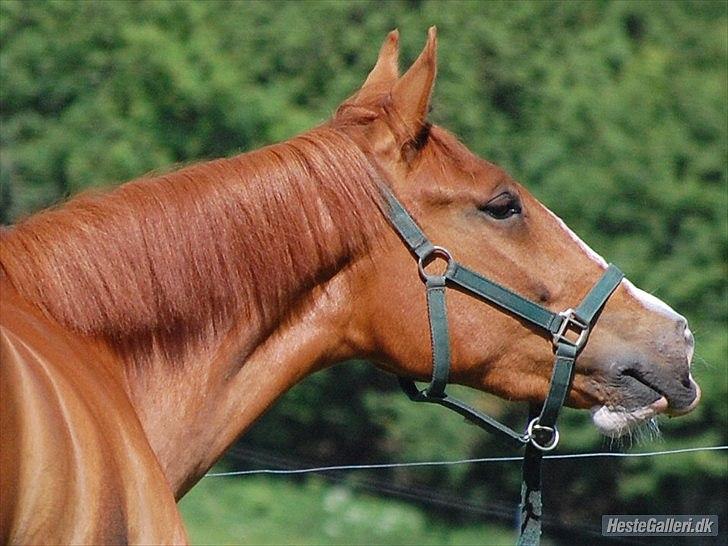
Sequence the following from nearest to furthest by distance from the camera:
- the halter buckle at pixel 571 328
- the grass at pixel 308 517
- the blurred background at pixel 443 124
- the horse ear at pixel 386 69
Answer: the halter buckle at pixel 571 328, the horse ear at pixel 386 69, the grass at pixel 308 517, the blurred background at pixel 443 124

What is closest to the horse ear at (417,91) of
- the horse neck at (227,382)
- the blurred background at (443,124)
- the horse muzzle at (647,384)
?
the horse neck at (227,382)

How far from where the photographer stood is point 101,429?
2.21 meters

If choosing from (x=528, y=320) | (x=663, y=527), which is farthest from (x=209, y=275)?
(x=663, y=527)

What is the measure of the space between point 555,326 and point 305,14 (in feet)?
21.7

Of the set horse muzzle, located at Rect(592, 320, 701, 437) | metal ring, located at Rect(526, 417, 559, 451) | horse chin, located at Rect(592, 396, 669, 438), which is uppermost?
horse muzzle, located at Rect(592, 320, 701, 437)

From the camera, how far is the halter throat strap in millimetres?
2814

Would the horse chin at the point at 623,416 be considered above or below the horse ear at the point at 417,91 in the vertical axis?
below

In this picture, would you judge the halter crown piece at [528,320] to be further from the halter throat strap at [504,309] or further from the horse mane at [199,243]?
the horse mane at [199,243]

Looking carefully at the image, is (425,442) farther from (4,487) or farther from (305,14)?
(4,487)

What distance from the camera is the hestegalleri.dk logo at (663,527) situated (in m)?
4.39

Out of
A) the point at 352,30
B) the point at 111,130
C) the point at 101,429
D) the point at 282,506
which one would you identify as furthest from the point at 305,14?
the point at 101,429

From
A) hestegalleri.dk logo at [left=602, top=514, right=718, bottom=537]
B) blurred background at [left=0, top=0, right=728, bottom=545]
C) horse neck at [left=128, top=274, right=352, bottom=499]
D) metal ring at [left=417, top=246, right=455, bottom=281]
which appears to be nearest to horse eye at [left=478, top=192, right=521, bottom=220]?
metal ring at [left=417, top=246, right=455, bottom=281]

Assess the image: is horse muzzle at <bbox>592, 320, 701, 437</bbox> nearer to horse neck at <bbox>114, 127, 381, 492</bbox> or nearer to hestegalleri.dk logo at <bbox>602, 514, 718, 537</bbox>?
horse neck at <bbox>114, 127, 381, 492</bbox>

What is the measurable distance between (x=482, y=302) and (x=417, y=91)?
0.52m
